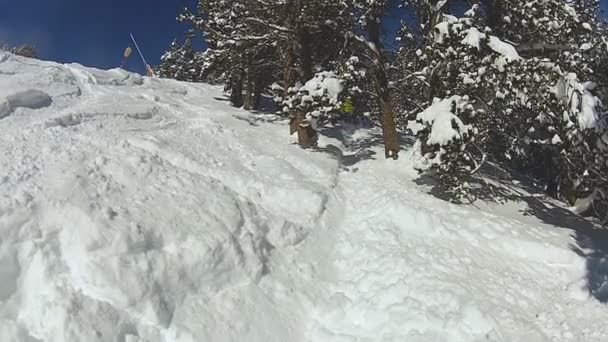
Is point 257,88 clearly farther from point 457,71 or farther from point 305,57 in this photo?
point 457,71

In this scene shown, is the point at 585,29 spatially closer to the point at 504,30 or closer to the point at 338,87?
the point at 504,30

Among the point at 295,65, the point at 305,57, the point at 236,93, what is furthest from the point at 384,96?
the point at 236,93

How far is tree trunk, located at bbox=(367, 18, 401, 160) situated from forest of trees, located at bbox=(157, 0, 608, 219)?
1.1 inches

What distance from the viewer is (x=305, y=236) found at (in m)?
7.60

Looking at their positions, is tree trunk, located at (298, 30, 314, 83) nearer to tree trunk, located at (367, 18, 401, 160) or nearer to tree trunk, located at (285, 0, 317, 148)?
tree trunk, located at (285, 0, 317, 148)

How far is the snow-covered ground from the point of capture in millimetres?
5105

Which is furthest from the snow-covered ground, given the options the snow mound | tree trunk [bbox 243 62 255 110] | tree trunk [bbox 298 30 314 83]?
tree trunk [bbox 243 62 255 110]

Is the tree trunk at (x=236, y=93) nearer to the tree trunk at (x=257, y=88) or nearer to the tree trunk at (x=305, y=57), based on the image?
the tree trunk at (x=257, y=88)

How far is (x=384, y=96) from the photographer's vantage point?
41.4 ft

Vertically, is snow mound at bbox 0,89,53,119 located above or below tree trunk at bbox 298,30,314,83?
below

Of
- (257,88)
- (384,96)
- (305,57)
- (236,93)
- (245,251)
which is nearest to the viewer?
(245,251)

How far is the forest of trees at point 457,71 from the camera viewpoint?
30.6ft

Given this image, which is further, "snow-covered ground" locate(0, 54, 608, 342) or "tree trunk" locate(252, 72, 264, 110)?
"tree trunk" locate(252, 72, 264, 110)

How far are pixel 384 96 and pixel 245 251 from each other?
286 inches
